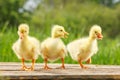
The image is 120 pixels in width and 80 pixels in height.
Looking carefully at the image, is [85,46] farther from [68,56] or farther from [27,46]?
[68,56]

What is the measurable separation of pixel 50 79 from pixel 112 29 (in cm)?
2996

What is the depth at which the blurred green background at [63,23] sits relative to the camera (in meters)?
7.41

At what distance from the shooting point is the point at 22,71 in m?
4.25

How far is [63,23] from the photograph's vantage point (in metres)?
14.1

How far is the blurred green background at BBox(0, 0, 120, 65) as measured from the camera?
7.41m

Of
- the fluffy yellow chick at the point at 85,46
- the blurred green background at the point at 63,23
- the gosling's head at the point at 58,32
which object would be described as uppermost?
the blurred green background at the point at 63,23

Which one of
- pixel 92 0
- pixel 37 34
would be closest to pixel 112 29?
pixel 92 0

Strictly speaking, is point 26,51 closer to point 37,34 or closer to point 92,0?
point 37,34

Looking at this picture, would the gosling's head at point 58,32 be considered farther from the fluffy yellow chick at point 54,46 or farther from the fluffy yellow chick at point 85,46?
the fluffy yellow chick at point 85,46

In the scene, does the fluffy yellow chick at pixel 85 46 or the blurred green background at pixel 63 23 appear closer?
the fluffy yellow chick at pixel 85 46

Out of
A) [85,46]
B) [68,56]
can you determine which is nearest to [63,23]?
[68,56]

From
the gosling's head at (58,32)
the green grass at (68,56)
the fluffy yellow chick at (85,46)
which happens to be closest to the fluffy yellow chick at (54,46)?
the gosling's head at (58,32)

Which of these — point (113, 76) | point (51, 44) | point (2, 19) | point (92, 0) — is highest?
point (92, 0)

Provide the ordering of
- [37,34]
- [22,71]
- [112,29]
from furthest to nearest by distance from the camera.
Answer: [112,29]
[37,34]
[22,71]
